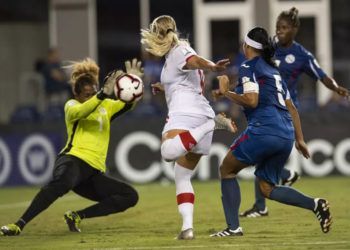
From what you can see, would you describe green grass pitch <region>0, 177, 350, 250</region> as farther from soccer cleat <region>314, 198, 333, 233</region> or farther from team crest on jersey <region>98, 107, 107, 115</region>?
team crest on jersey <region>98, 107, 107, 115</region>

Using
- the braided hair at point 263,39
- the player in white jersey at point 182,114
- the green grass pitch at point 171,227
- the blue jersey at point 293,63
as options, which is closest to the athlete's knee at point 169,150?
the player in white jersey at point 182,114

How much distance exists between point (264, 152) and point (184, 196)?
0.88 meters

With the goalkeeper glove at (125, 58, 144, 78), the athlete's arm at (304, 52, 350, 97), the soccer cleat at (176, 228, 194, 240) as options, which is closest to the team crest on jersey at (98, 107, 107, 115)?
the goalkeeper glove at (125, 58, 144, 78)

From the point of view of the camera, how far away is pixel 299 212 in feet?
42.7

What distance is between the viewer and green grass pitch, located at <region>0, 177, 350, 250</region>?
9.91m

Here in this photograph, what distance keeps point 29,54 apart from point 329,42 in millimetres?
6801

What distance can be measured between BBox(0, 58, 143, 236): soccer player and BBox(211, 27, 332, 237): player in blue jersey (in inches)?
59.2

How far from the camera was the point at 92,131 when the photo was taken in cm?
1152

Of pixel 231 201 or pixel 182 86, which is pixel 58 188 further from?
pixel 231 201

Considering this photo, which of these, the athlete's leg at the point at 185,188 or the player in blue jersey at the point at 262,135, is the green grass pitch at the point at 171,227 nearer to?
the athlete's leg at the point at 185,188

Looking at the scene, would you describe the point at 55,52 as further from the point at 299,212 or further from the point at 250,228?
the point at 250,228

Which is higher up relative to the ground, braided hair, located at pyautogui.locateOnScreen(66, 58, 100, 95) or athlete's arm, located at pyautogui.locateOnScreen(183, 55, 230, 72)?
athlete's arm, located at pyautogui.locateOnScreen(183, 55, 230, 72)

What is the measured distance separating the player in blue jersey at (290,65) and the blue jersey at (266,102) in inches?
88.9

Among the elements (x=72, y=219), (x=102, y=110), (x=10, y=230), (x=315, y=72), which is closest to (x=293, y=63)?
(x=315, y=72)
